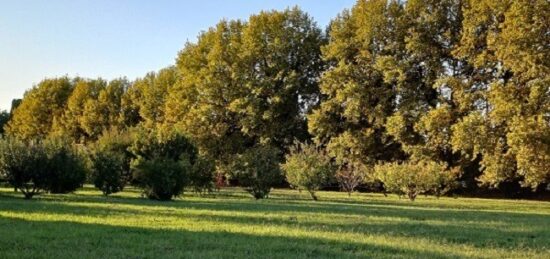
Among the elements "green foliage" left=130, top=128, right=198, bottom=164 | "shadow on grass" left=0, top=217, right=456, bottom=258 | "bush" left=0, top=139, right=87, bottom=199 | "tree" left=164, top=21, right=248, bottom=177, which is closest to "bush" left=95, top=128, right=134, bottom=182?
"green foliage" left=130, top=128, right=198, bottom=164

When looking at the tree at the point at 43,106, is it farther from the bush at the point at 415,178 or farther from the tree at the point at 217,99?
the bush at the point at 415,178

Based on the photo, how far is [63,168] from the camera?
24.7 meters

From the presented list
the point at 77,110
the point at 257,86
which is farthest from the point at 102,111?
the point at 257,86

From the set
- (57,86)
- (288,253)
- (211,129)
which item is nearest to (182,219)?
(288,253)

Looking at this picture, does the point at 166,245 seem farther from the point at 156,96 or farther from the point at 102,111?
the point at 102,111

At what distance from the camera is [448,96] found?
41406 mm

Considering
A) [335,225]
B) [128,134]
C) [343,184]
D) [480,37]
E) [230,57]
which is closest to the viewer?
[335,225]

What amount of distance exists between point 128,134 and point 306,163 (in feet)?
31.3

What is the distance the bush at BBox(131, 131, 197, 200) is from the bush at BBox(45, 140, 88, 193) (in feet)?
8.03

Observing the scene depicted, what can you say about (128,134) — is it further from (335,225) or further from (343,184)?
(335,225)

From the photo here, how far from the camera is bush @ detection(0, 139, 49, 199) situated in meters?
23.3

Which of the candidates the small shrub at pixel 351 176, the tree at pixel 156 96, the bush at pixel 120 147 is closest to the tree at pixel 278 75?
the small shrub at pixel 351 176

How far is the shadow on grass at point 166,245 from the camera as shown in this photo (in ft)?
27.2

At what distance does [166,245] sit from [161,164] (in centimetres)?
1598
